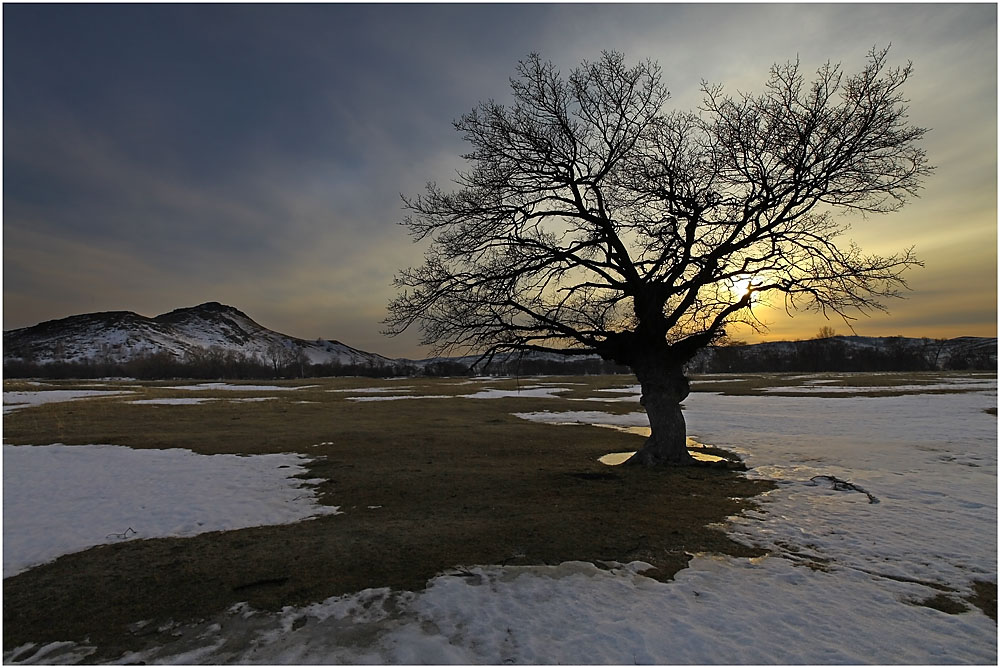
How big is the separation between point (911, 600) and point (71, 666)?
10.0 metres

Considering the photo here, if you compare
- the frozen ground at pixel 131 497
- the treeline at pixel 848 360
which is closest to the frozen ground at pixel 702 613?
the frozen ground at pixel 131 497

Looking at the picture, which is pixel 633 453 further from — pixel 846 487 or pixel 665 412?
pixel 846 487

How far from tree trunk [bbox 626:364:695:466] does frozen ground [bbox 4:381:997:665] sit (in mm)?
4971

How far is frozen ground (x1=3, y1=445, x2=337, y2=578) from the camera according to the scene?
34.2 ft

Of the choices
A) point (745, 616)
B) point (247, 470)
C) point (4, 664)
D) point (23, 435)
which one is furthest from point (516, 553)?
point (23, 435)

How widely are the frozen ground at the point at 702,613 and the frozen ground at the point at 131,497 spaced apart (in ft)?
3.15

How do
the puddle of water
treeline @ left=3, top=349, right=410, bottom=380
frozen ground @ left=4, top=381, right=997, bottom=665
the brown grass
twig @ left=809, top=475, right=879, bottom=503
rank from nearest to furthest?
frozen ground @ left=4, top=381, right=997, bottom=665 → the brown grass → twig @ left=809, top=475, right=879, bottom=503 → the puddle of water → treeline @ left=3, top=349, right=410, bottom=380

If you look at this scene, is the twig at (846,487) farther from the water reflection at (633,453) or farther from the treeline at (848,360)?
the treeline at (848,360)

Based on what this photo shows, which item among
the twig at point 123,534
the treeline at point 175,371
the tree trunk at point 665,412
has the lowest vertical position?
the twig at point 123,534

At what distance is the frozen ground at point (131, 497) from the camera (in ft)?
34.2

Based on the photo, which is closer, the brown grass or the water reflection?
the brown grass

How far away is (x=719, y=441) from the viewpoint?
23.3 meters

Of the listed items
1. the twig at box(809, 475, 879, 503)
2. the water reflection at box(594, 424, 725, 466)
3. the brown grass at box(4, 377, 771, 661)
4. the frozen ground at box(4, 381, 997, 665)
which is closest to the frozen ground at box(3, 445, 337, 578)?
the brown grass at box(4, 377, 771, 661)

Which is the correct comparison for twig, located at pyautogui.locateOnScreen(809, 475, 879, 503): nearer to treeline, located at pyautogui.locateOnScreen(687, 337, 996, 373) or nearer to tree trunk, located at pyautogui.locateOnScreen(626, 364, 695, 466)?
tree trunk, located at pyautogui.locateOnScreen(626, 364, 695, 466)
